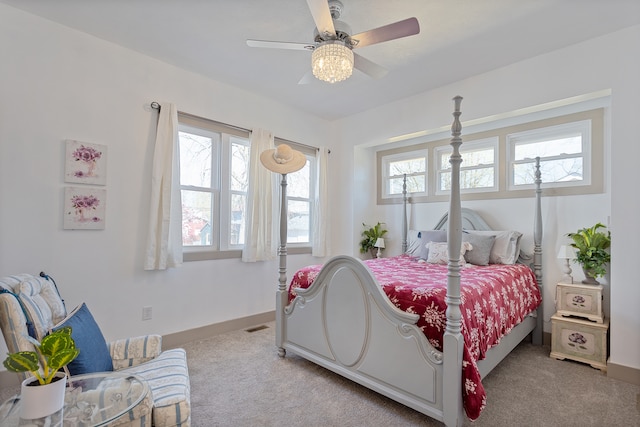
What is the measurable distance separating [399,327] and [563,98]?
2604 mm

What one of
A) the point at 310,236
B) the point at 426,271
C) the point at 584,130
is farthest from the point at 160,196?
the point at 584,130

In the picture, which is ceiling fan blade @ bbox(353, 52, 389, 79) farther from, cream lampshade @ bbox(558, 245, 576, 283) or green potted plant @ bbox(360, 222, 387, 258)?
green potted plant @ bbox(360, 222, 387, 258)

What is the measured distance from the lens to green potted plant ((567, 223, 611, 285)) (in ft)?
8.99

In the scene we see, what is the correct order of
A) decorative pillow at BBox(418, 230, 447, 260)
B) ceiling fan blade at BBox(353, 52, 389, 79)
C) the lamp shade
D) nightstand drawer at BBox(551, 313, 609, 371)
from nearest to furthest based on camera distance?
ceiling fan blade at BBox(353, 52, 389, 79), nightstand drawer at BBox(551, 313, 609, 371), the lamp shade, decorative pillow at BBox(418, 230, 447, 260)

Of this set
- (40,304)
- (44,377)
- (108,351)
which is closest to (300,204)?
(108,351)

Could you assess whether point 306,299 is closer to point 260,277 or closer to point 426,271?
point 426,271

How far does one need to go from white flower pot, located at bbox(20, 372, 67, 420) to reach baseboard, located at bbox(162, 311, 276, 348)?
2.21 meters

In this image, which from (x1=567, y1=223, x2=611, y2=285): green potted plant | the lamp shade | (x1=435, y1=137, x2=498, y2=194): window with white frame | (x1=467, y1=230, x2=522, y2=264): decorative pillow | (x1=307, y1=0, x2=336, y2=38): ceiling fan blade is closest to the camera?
(x1=307, y1=0, x2=336, y2=38): ceiling fan blade

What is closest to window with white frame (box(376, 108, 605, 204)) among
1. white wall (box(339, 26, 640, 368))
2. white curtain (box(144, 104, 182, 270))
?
white wall (box(339, 26, 640, 368))

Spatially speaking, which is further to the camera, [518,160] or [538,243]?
[518,160]

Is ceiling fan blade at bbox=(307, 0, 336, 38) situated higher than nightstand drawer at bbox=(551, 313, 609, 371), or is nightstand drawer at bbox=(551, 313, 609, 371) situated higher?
ceiling fan blade at bbox=(307, 0, 336, 38)

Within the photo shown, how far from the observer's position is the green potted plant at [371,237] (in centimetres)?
458

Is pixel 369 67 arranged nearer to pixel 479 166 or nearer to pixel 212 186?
pixel 212 186

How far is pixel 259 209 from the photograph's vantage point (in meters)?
3.73
